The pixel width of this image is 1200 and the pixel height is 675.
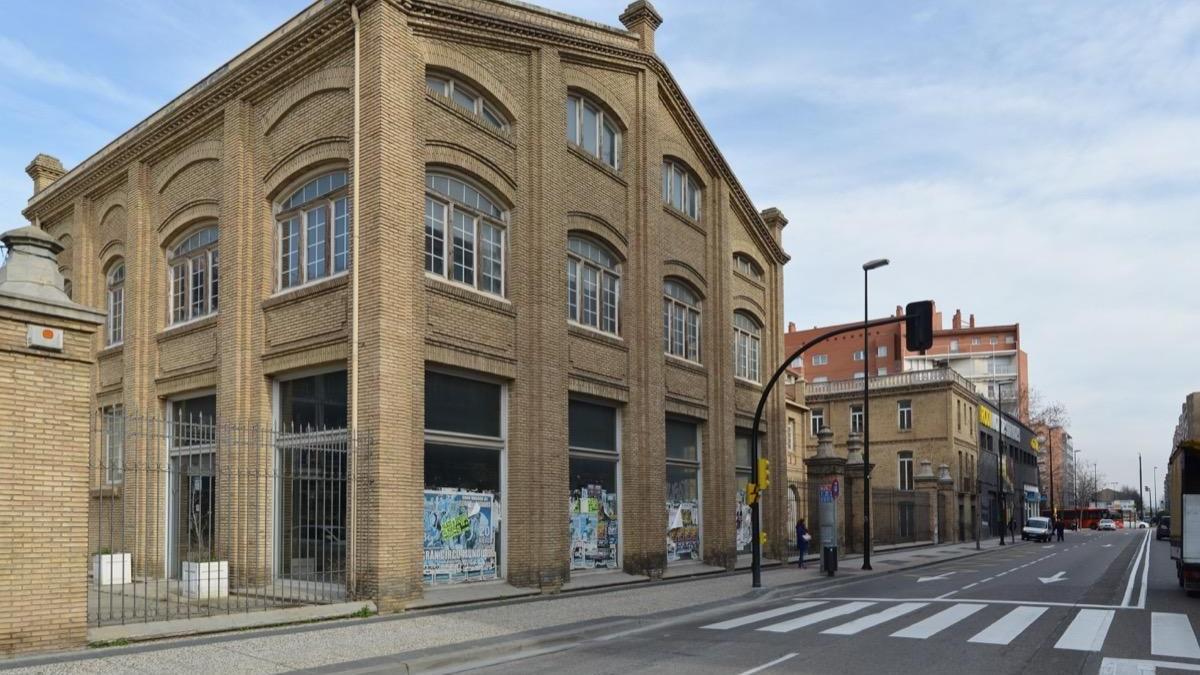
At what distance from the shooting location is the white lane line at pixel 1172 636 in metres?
12.3

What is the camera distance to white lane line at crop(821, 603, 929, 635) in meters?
14.3

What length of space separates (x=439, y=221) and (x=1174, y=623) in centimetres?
1386

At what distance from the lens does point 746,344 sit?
30.6 m

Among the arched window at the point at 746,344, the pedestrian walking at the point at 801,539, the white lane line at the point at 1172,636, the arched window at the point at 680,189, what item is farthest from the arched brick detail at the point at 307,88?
the pedestrian walking at the point at 801,539

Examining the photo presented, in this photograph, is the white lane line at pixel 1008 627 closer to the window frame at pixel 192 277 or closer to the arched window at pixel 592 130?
the arched window at pixel 592 130

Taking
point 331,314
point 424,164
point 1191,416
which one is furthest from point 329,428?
point 1191,416

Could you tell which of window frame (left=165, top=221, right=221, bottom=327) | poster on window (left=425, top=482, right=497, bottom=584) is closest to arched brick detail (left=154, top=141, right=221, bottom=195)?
window frame (left=165, top=221, right=221, bottom=327)

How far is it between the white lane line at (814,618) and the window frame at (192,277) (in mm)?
12472

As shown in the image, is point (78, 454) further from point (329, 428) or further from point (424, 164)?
point (424, 164)

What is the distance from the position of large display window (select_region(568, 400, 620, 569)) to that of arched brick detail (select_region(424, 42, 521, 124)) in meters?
6.47

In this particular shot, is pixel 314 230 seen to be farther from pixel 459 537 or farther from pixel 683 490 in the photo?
pixel 683 490

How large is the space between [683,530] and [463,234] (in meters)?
10.9

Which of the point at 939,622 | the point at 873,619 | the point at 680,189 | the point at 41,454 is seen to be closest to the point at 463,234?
the point at 41,454

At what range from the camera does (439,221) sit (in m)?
17.8
